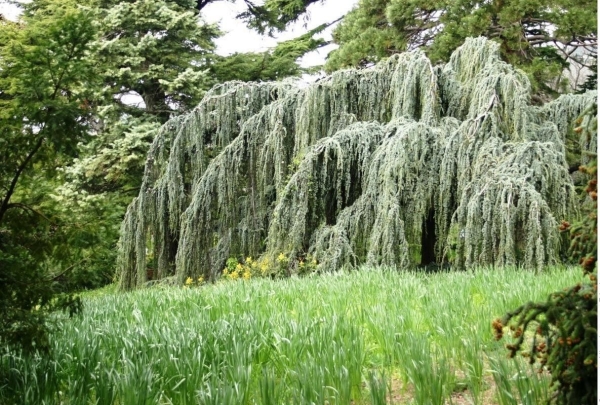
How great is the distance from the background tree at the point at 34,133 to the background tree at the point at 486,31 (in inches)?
357

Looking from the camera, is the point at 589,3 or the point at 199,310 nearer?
the point at 199,310

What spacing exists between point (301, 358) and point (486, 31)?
9.93m

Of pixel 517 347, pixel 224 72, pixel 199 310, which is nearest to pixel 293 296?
pixel 199 310

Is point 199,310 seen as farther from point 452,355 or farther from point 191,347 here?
point 452,355

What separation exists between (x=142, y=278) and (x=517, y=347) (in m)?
7.13

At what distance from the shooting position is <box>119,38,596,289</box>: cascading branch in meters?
5.62

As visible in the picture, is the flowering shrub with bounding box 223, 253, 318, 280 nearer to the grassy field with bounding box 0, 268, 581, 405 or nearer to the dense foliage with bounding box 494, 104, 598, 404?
the grassy field with bounding box 0, 268, 581, 405

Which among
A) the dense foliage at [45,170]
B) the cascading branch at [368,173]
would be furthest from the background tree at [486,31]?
the dense foliage at [45,170]

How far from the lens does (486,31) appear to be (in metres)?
11.1

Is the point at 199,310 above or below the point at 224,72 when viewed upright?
below

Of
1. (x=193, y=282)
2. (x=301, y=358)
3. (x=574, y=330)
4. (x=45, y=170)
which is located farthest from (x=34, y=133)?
(x=193, y=282)

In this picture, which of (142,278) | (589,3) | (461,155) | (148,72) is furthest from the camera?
(148,72)

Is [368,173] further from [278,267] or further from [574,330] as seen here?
[574,330]

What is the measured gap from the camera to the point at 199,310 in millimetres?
4188
